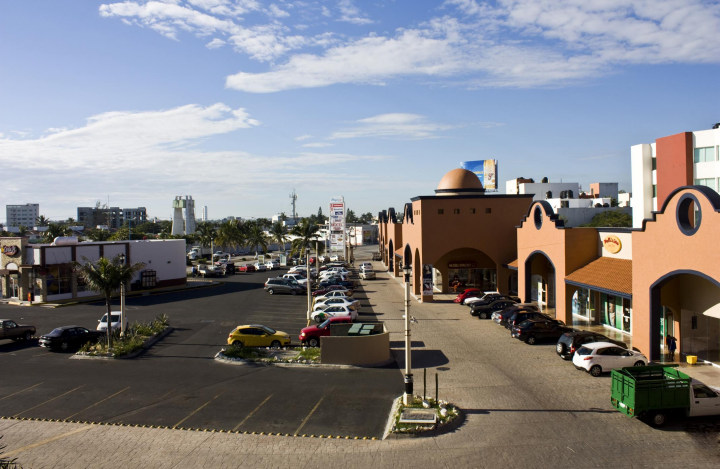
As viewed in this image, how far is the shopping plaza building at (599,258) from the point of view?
20641 millimetres

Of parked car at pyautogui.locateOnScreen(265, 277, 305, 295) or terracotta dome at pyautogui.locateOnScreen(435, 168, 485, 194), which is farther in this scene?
parked car at pyautogui.locateOnScreen(265, 277, 305, 295)

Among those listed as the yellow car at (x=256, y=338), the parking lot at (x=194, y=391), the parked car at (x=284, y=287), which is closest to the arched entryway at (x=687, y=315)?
the parking lot at (x=194, y=391)

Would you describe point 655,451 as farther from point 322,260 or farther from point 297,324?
point 322,260

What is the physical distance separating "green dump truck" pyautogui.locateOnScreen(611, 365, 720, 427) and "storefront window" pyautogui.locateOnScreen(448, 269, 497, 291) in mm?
31298

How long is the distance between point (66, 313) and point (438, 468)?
36077 mm

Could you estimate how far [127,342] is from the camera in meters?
27.1

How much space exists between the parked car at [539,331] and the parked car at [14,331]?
28.0 metres

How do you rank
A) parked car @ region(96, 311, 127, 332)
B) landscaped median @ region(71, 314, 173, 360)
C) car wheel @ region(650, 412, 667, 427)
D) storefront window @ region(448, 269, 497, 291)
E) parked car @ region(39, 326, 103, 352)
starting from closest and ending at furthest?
car wheel @ region(650, 412, 667, 427) → landscaped median @ region(71, 314, 173, 360) → parked car @ region(39, 326, 103, 352) → parked car @ region(96, 311, 127, 332) → storefront window @ region(448, 269, 497, 291)

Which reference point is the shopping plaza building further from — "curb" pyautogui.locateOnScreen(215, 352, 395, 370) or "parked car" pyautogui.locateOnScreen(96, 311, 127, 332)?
"parked car" pyautogui.locateOnScreen(96, 311, 127, 332)

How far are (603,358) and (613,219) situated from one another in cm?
5719

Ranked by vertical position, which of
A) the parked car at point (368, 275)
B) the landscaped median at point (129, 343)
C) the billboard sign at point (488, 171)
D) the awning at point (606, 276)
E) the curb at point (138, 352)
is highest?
the billboard sign at point (488, 171)

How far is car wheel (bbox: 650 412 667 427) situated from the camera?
49.5 ft

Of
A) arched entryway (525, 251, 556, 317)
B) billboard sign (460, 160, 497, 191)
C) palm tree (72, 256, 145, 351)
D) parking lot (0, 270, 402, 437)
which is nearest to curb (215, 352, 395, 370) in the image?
parking lot (0, 270, 402, 437)

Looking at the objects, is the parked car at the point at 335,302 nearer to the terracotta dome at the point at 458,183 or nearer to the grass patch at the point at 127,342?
the grass patch at the point at 127,342
